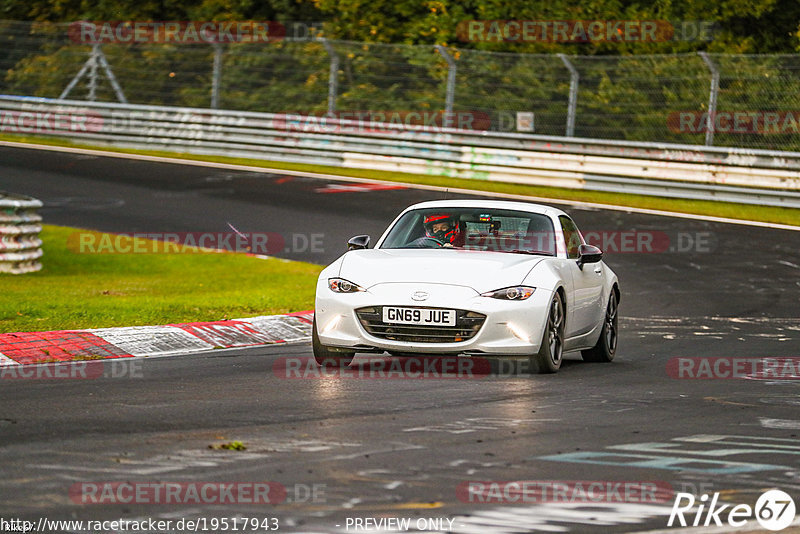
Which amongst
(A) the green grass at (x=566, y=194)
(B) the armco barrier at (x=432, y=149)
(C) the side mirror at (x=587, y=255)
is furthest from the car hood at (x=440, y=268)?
(B) the armco barrier at (x=432, y=149)

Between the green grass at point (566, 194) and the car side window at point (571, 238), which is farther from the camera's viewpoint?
the green grass at point (566, 194)

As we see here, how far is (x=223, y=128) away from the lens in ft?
101

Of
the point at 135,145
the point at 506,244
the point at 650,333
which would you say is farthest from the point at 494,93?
the point at 506,244

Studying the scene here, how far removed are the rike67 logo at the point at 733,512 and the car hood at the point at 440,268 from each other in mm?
4033

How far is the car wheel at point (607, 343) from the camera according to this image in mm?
11617

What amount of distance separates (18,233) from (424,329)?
7.65 metres

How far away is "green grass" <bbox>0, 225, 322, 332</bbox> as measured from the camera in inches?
487

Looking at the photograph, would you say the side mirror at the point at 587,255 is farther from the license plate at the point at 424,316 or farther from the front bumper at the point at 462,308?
the license plate at the point at 424,316

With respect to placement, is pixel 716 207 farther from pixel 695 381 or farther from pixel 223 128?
pixel 695 381

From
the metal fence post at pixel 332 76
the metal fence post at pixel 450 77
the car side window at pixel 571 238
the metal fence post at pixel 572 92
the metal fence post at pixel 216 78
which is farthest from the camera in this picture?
the metal fence post at pixel 216 78

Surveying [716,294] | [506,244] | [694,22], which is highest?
[694,22]

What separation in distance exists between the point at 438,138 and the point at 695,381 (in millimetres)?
18536

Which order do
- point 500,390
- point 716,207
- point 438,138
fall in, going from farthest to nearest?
point 438,138 → point 716,207 → point 500,390

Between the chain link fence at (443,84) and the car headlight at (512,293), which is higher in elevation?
the chain link fence at (443,84)
